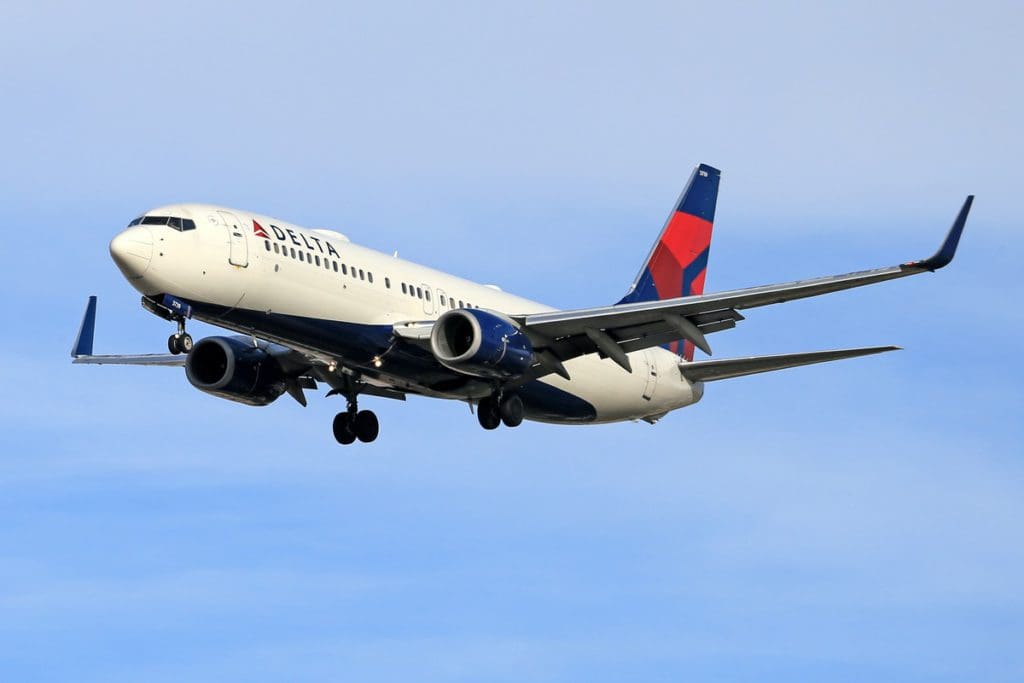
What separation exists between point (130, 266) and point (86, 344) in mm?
15933

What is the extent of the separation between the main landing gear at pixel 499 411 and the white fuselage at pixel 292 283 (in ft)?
2.17

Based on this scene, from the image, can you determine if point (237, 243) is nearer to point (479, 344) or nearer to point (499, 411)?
point (479, 344)

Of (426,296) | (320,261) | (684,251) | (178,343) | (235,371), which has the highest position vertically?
(684,251)

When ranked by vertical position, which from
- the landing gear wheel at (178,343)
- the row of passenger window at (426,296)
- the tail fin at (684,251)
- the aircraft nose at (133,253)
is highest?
the tail fin at (684,251)

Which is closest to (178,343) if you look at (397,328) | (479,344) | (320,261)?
(320,261)

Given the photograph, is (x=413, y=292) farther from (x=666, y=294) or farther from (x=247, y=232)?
(x=666, y=294)

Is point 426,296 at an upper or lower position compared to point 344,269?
upper

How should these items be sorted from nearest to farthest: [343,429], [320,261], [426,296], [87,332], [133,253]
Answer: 1. [133,253]
2. [320,261]
3. [426,296]
4. [343,429]
5. [87,332]

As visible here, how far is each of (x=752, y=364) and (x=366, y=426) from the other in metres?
11.3

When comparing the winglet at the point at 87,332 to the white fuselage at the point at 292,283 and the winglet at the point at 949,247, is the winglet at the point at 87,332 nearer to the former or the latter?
the white fuselage at the point at 292,283

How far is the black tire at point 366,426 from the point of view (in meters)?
52.0

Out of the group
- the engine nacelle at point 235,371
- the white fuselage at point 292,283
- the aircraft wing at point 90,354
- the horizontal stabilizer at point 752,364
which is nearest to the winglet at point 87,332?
the aircraft wing at point 90,354

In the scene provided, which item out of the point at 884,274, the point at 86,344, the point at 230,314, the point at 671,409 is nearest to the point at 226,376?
the point at 230,314

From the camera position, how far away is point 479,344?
4534 centimetres
